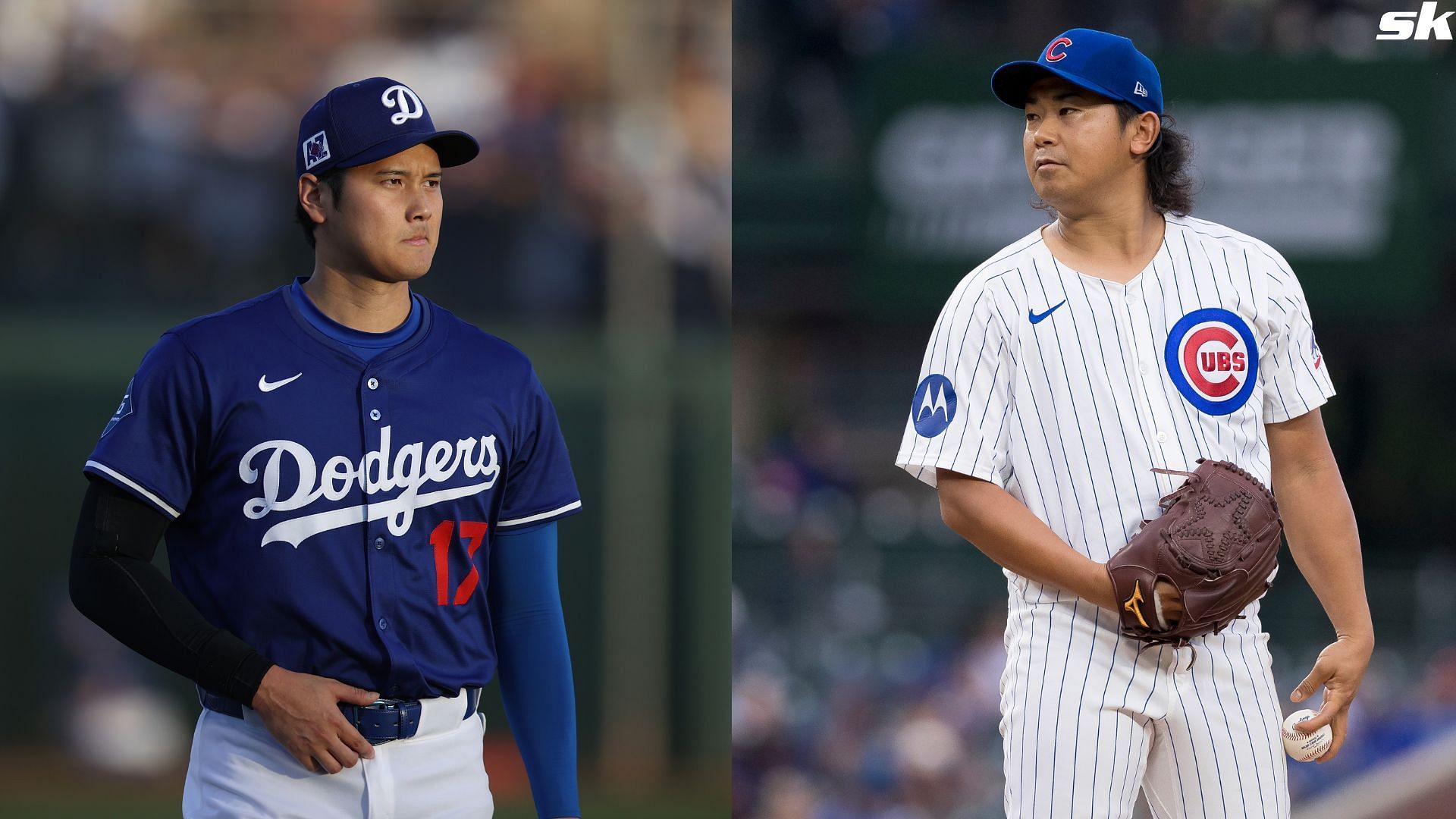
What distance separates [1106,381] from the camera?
2744mm

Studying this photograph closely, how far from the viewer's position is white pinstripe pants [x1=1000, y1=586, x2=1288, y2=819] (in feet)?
8.77

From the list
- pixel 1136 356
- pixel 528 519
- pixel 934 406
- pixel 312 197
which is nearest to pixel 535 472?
pixel 528 519

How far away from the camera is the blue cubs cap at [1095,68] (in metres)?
2.74

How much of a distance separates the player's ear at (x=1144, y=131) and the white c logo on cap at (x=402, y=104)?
48.9 inches

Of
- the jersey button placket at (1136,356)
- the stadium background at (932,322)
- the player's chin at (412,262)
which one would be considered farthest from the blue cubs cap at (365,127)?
the stadium background at (932,322)

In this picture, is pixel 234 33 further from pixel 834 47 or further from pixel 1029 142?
pixel 1029 142

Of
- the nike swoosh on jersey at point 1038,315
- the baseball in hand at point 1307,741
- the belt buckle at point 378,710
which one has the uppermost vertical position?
the nike swoosh on jersey at point 1038,315

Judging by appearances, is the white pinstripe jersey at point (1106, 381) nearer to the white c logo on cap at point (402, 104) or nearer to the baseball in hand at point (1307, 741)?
the baseball in hand at point (1307, 741)

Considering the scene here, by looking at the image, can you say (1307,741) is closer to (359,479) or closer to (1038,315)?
(1038,315)

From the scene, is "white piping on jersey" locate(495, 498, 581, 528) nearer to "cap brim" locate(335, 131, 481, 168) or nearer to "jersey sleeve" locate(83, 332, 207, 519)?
"jersey sleeve" locate(83, 332, 207, 519)

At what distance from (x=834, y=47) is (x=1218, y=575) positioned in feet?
17.2

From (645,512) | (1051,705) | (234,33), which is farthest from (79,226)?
(1051,705)

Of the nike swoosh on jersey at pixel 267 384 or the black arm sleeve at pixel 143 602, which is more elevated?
the nike swoosh on jersey at pixel 267 384

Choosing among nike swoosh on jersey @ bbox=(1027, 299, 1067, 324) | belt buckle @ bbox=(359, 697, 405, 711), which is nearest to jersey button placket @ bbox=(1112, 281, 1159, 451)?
nike swoosh on jersey @ bbox=(1027, 299, 1067, 324)
